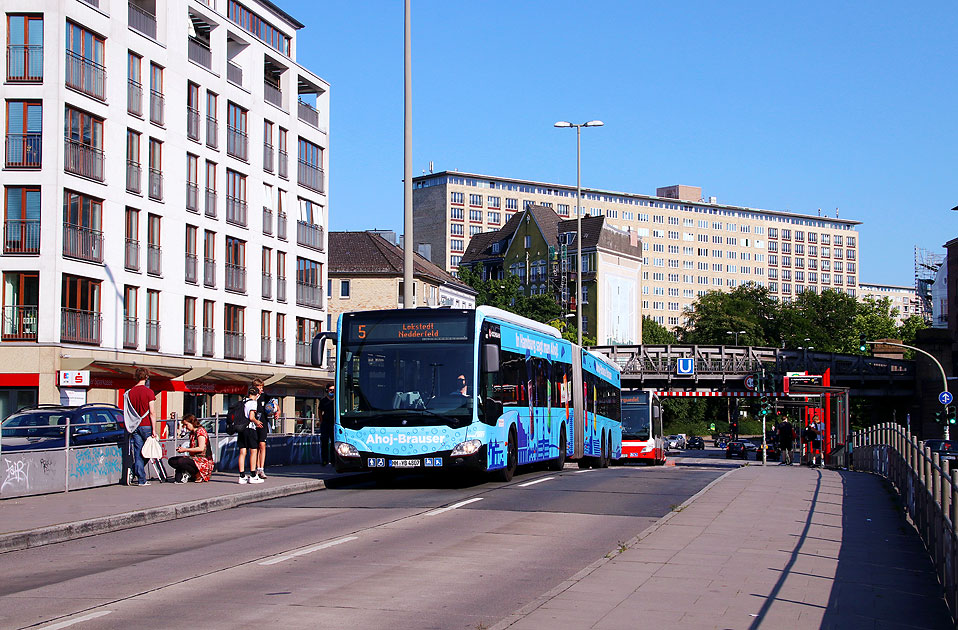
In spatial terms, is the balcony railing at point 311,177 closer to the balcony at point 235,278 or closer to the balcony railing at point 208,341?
the balcony at point 235,278

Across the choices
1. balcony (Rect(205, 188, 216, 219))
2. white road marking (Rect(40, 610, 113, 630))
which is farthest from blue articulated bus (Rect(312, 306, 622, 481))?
balcony (Rect(205, 188, 216, 219))

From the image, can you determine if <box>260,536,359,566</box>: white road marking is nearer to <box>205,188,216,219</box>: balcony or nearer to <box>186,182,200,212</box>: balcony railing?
<box>186,182,200,212</box>: balcony railing

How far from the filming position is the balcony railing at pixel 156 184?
165 feet

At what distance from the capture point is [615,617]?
8836 millimetres

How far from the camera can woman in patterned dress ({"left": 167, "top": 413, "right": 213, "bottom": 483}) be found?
22.0 m

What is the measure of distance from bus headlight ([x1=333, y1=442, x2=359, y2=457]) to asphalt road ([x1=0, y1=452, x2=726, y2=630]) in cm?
110

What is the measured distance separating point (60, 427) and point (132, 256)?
27.3m

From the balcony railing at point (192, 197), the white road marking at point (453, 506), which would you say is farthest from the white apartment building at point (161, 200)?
the white road marking at point (453, 506)

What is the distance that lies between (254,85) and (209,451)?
38835 mm

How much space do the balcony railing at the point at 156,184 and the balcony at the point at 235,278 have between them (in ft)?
22.2

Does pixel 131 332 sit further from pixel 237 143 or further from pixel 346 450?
pixel 346 450

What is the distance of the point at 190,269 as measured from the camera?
53.2 m

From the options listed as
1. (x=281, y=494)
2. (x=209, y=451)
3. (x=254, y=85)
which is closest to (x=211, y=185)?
(x=254, y=85)

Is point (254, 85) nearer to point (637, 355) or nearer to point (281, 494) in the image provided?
point (637, 355)
